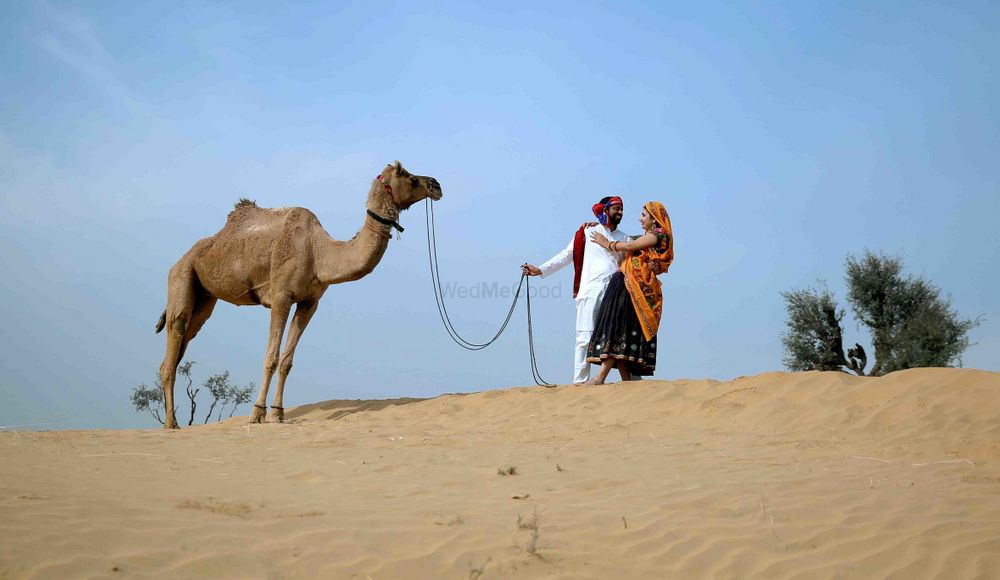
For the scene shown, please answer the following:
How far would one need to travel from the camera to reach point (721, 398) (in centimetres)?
964

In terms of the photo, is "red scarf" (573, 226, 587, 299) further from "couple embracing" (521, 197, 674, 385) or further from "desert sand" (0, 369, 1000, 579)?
"desert sand" (0, 369, 1000, 579)

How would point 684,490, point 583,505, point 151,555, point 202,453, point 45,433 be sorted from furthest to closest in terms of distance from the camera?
point 45,433 < point 202,453 < point 684,490 < point 583,505 < point 151,555

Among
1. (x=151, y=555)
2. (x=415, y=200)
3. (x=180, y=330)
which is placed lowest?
(x=151, y=555)

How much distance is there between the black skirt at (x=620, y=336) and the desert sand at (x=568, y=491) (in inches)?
27.2

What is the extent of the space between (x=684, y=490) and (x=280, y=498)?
110 inches

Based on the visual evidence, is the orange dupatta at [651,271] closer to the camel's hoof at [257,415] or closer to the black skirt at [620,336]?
the black skirt at [620,336]

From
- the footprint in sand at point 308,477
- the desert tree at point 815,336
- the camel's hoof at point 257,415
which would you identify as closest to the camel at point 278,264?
the camel's hoof at point 257,415

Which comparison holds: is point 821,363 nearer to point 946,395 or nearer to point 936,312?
point 936,312

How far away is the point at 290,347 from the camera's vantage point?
11820 millimetres

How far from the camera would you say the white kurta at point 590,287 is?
11.6 m

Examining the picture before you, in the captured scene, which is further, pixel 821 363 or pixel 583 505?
pixel 821 363

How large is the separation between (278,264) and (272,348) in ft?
3.93

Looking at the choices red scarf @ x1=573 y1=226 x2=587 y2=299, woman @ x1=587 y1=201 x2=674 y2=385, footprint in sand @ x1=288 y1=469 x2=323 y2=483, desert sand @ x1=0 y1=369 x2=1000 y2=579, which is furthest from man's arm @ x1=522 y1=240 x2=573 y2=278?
footprint in sand @ x1=288 y1=469 x2=323 y2=483

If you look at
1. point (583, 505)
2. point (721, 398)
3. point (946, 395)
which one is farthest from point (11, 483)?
point (946, 395)
